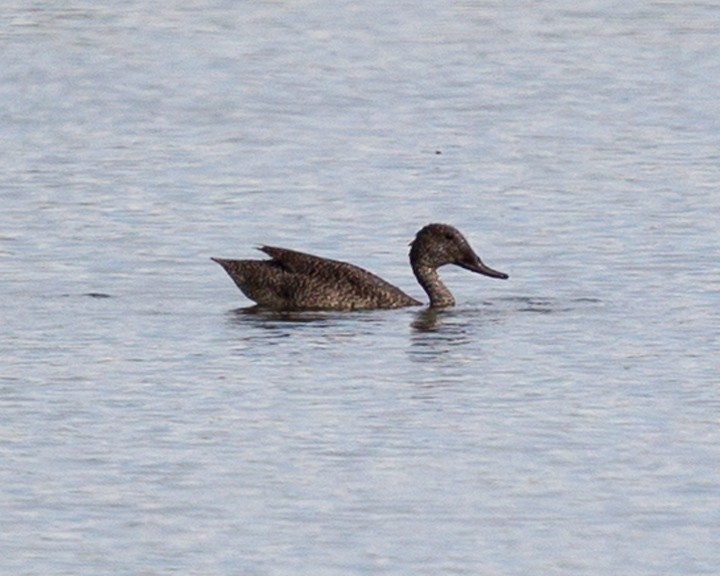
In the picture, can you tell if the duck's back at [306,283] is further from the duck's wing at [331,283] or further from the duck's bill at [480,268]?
the duck's bill at [480,268]

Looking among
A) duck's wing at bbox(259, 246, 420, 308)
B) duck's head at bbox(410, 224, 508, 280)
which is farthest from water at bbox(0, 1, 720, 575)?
duck's head at bbox(410, 224, 508, 280)

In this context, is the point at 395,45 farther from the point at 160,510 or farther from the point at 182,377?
the point at 160,510

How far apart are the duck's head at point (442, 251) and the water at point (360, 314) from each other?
276mm

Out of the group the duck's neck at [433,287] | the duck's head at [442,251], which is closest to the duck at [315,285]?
the duck's neck at [433,287]

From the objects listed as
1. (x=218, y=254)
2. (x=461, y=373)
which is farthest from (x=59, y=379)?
(x=218, y=254)

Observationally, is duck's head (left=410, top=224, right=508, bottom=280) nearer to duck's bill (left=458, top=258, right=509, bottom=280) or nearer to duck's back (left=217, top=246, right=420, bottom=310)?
duck's bill (left=458, top=258, right=509, bottom=280)

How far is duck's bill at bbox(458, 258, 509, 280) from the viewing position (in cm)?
1759

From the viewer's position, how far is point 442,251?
17922 mm

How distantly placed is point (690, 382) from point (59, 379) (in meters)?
3.45

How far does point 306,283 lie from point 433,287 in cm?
96

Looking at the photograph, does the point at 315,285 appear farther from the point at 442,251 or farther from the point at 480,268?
the point at 480,268

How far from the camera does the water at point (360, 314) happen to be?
11188mm

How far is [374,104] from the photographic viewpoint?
26266 mm

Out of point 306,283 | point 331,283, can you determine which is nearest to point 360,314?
point 331,283
